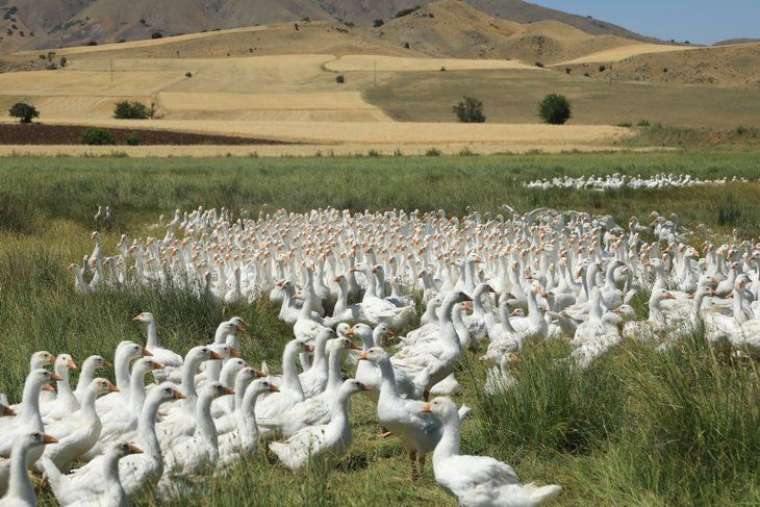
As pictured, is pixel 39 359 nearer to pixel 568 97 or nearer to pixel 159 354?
pixel 159 354

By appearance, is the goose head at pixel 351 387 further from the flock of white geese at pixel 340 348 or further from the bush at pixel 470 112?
the bush at pixel 470 112

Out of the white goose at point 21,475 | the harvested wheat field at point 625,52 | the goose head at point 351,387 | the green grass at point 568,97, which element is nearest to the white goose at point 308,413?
the goose head at point 351,387

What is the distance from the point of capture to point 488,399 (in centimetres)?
866

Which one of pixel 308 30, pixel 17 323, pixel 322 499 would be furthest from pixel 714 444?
pixel 308 30

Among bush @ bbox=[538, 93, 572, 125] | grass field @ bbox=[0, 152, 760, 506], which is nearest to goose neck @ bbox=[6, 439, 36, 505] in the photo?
grass field @ bbox=[0, 152, 760, 506]

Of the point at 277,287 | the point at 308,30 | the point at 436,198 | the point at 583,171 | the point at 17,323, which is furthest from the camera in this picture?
the point at 308,30

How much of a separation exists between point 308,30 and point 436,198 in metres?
152

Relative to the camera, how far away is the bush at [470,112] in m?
92.5

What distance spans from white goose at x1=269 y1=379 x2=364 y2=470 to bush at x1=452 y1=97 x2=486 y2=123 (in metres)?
85.9

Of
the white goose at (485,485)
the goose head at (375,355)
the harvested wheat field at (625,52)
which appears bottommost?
the white goose at (485,485)

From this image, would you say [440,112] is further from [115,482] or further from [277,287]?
[115,482]

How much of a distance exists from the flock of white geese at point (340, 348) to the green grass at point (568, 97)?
2894 inches

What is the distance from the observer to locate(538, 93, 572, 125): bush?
303 ft

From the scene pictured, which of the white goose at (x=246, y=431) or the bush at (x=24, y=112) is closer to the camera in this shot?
the white goose at (x=246, y=431)
